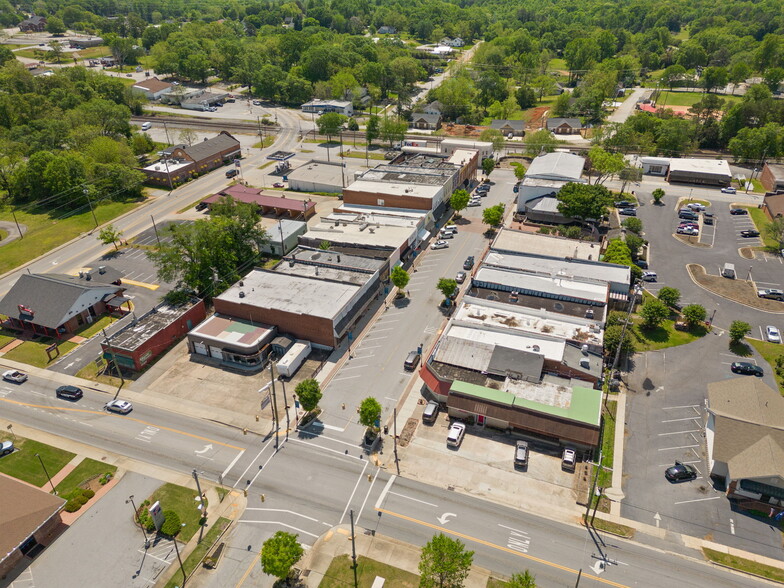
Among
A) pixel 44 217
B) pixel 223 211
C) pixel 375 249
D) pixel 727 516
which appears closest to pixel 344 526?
pixel 727 516

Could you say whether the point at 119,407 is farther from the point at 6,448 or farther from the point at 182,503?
the point at 182,503

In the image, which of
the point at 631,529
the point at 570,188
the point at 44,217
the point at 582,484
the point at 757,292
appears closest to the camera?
the point at 631,529

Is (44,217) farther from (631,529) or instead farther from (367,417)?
(631,529)

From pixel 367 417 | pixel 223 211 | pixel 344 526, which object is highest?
pixel 223 211

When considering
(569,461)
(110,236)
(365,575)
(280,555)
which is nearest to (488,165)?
(110,236)

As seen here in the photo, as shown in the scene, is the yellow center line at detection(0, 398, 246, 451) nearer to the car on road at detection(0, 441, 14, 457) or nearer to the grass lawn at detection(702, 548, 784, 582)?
the car on road at detection(0, 441, 14, 457)


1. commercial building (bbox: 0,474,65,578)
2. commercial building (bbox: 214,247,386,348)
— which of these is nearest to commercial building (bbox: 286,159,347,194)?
commercial building (bbox: 214,247,386,348)

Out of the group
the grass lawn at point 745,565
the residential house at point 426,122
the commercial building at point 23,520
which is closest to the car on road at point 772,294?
the grass lawn at point 745,565
